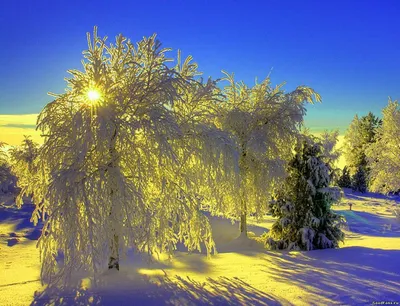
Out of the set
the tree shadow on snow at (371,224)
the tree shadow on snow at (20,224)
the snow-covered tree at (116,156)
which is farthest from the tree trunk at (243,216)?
the tree shadow on snow at (20,224)

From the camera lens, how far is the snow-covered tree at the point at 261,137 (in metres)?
14.2

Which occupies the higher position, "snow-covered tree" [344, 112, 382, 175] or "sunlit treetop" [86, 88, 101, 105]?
"snow-covered tree" [344, 112, 382, 175]

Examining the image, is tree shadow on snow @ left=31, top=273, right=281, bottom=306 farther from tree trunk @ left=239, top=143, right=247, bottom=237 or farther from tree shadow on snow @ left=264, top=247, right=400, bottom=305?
tree trunk @ left=239, top=143, right=247, bottom=237

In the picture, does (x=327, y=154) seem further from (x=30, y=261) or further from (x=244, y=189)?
(x=30, y=261)

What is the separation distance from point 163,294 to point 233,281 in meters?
1.89

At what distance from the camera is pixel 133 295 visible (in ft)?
22.5

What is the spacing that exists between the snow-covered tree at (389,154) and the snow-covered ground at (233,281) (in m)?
11.0

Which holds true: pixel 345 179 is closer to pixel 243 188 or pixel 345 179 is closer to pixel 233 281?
pixel 243 188

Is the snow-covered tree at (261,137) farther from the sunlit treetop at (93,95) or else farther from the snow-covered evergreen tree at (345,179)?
the snow-covered evergreen tree at (345,179)

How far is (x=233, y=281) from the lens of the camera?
7926 millimetres

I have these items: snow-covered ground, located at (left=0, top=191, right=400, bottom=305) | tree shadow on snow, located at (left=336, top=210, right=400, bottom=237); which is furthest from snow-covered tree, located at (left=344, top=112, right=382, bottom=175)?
snow-covered ground, located at (left=0, top=191, right=400, bottom=305)

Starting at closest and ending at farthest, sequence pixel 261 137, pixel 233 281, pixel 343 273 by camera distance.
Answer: pixel 233 281
pixel 343 273
pixel 261 137

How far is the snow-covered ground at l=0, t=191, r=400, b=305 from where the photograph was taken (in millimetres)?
6523

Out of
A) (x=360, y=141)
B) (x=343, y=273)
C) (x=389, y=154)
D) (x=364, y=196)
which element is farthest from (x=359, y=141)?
(x=343, y=273)
